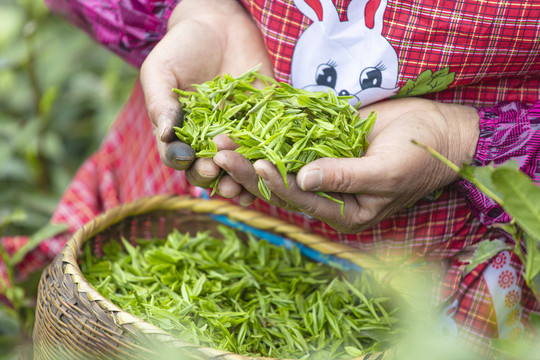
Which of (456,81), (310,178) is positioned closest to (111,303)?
(310,178)

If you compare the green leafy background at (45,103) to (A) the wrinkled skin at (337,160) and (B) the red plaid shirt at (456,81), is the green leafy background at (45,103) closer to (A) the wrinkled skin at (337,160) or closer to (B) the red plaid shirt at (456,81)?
(B) the red plaid shirt at (456,81)

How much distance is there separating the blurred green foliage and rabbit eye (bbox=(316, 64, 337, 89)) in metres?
1.06

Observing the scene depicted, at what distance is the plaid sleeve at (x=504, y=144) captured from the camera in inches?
36.3

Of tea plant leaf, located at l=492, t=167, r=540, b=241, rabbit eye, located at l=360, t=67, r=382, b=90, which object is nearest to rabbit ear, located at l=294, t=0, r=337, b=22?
rabbit eye, located at l=360, t=67, r=382, b=90

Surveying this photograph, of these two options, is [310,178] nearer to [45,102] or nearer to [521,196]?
[521,196]

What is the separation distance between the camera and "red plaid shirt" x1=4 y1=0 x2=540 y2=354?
91 cm

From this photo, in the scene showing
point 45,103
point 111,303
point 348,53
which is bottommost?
point 45,103

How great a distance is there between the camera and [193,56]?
1.11 meters

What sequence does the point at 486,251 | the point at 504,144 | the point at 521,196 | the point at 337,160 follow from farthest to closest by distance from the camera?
1. the point at 504,144
2. the point at 337,160
3. the point at 486,251
4. the point at 521,196

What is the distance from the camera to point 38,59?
203 cm

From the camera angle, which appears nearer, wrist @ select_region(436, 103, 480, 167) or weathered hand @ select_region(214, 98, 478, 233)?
weathered hand @ select_region(214, 98, 478, 233)

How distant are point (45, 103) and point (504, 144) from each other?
1.44 metres

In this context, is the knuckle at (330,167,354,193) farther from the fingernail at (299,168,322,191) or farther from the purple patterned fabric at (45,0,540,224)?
the purple patterned fabric at (45,0,540,224)

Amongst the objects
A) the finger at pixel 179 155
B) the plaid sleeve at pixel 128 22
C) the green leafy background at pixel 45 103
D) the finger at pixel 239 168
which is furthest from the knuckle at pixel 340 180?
the green leafy background at pixel 45 103
